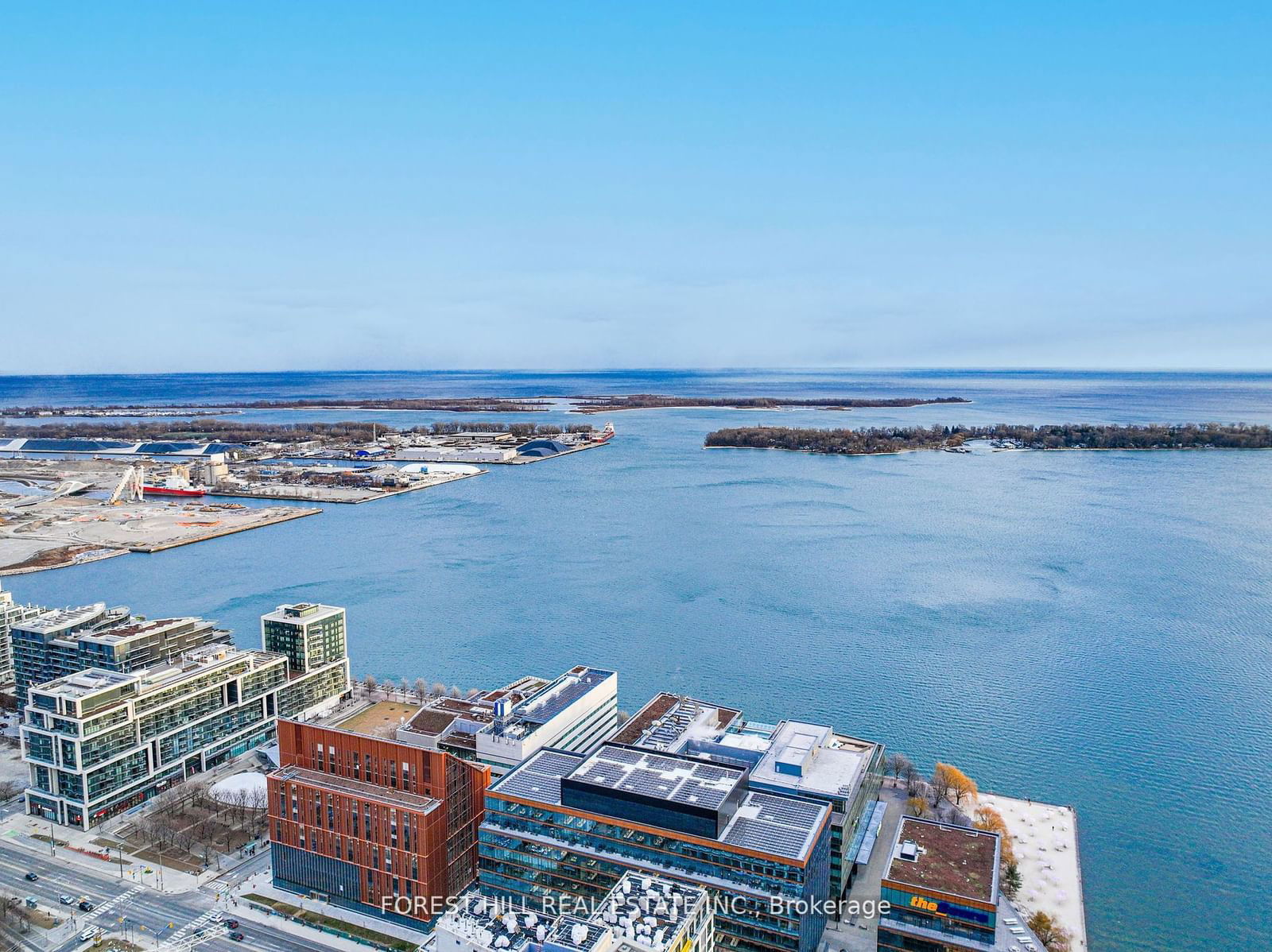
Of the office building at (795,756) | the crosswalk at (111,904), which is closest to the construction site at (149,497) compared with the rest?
the crosswalk at (111,904)

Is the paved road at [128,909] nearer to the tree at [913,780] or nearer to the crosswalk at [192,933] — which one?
the crosswalk at [192,933]

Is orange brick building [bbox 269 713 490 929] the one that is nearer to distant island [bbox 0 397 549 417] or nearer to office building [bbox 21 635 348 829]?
office building [bbox 21 635 348 829]

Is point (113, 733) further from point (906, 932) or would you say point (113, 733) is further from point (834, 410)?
point (834, 410)

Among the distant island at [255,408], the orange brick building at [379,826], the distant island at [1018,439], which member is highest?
the distant island at [255,408]

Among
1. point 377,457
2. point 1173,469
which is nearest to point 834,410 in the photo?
point 1173,469

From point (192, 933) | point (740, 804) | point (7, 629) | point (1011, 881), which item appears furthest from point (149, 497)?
point (1011, 881)

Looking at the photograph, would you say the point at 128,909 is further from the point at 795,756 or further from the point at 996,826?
the point at 996,826
